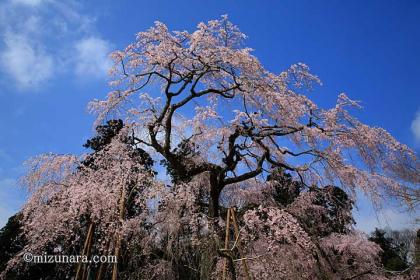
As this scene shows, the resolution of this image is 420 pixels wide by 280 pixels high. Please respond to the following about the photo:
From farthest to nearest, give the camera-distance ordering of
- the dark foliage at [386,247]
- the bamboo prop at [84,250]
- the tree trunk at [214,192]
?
the dark foliage at [386,247] → the tree trunk at [214,192] → the bamboo prop at [84,250]

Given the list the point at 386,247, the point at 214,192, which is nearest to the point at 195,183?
the point at 214,192

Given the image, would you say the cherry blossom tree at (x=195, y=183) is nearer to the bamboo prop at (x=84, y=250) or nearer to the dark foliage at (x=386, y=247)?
the bamboo prop at (x=84, y=250)

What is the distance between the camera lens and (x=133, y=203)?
750 centimetres

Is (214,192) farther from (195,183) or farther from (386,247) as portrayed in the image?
(386,247)

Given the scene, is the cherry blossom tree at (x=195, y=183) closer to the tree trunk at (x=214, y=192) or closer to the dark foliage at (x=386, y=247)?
the tree trunk at (x=214, y=192)

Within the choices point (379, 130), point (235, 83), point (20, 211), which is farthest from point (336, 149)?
point (20, 211)

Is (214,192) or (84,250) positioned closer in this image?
(84,250)

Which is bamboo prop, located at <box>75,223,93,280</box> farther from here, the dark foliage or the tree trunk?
the dark foliage

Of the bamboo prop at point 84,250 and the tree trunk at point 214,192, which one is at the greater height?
the tree trunk at point 214,192

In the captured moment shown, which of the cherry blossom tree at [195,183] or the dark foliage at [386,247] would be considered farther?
the dark foliage at [386,247]

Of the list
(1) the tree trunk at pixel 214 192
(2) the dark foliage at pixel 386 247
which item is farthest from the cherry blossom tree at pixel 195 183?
(2) the dark foliage at pixel 386 247

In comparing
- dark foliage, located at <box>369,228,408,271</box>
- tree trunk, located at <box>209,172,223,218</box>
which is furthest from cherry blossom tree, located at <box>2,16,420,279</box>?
dark foliage, located at <box>369,228,408,271</box>

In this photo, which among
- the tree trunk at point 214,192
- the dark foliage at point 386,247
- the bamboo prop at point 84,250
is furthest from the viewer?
the dark foliage at point 386,247

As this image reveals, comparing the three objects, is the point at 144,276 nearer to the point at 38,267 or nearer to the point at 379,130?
the point at 379,130
